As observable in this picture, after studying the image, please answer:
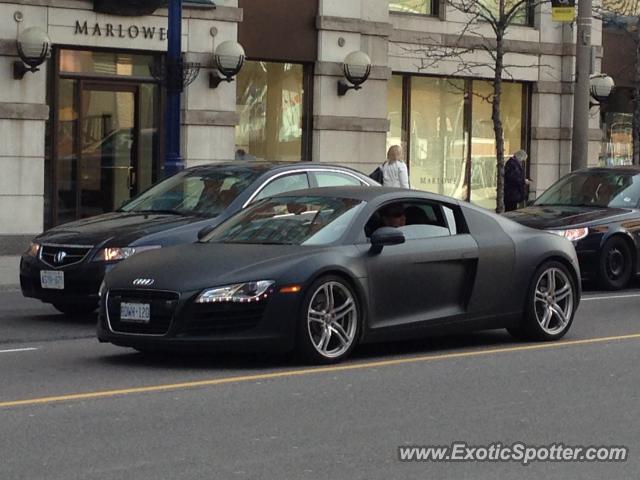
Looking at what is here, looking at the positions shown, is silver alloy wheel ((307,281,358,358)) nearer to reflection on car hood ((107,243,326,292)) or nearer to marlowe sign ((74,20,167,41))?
reflection on car hood ((107,243,326,292))

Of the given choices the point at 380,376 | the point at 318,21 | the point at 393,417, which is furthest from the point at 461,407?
the point at 318,21

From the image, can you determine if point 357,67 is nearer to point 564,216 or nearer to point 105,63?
point 105,63

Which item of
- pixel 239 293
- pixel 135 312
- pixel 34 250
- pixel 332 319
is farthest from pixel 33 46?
pixel 239 293

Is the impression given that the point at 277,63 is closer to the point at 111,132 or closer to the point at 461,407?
the point at 111,132

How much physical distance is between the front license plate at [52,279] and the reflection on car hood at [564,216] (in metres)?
6.82

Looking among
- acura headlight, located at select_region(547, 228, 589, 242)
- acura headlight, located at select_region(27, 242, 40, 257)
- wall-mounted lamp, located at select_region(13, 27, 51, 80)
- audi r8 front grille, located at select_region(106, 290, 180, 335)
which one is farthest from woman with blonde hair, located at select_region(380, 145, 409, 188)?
audi r8 front grille, located at select_region(106, 290, 180, 335)

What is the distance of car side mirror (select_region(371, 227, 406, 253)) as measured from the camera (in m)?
10.9

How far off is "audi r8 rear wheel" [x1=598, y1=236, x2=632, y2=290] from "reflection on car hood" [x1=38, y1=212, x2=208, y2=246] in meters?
6.32

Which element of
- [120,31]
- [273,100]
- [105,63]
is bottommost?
[273,100]

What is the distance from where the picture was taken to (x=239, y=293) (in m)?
10.2

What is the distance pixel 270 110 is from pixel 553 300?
47.4ft

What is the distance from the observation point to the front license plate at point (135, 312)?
409 inches

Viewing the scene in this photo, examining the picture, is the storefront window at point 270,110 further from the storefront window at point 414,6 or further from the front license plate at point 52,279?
the front license plate at point 52,279

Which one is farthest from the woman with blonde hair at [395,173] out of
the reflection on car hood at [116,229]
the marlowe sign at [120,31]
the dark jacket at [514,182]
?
the reflection on car hood at [116,229]
